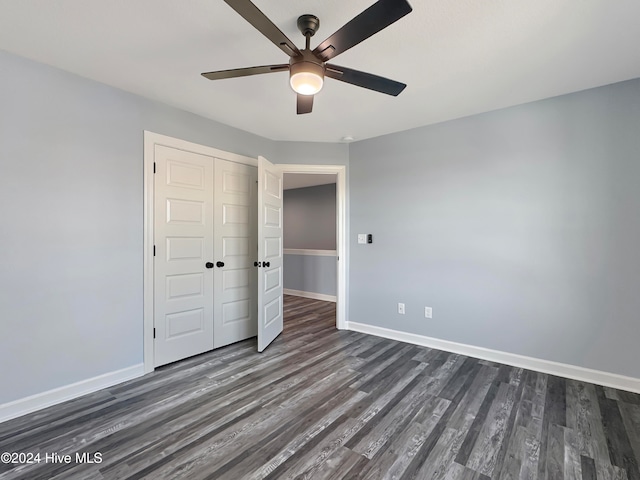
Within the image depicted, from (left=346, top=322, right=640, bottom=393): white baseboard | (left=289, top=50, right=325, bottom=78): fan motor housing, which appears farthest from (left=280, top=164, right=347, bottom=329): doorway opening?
(left=289, top=50, right=325, bottom=78): fan motor housing

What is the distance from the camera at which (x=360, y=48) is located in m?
1.99

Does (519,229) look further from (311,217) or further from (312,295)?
(311,217)

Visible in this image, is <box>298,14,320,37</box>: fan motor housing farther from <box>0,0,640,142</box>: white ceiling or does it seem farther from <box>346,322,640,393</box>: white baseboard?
<box>346,322,640,393</box>: white baseboard

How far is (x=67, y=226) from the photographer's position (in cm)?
228

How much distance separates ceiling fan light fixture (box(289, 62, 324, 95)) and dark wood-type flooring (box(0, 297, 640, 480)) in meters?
2.03

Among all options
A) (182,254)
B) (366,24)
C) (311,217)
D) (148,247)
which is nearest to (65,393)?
(148,247)

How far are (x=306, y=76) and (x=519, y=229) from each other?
2453 mm

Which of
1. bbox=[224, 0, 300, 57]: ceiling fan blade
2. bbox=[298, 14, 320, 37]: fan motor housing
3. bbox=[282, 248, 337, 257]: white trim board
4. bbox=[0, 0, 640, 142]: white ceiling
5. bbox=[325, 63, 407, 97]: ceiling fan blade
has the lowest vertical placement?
bbox=[282, 248, 337, 257]: white trim board

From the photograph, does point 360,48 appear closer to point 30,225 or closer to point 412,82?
point 412,82

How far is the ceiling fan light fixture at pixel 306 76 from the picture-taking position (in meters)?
1.58

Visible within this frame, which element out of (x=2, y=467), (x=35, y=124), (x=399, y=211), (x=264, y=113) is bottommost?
(x=2, y=467)

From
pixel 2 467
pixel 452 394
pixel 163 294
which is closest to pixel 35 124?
pixel 163 294

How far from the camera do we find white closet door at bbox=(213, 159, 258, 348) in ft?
10.8

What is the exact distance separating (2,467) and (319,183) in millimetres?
5565
